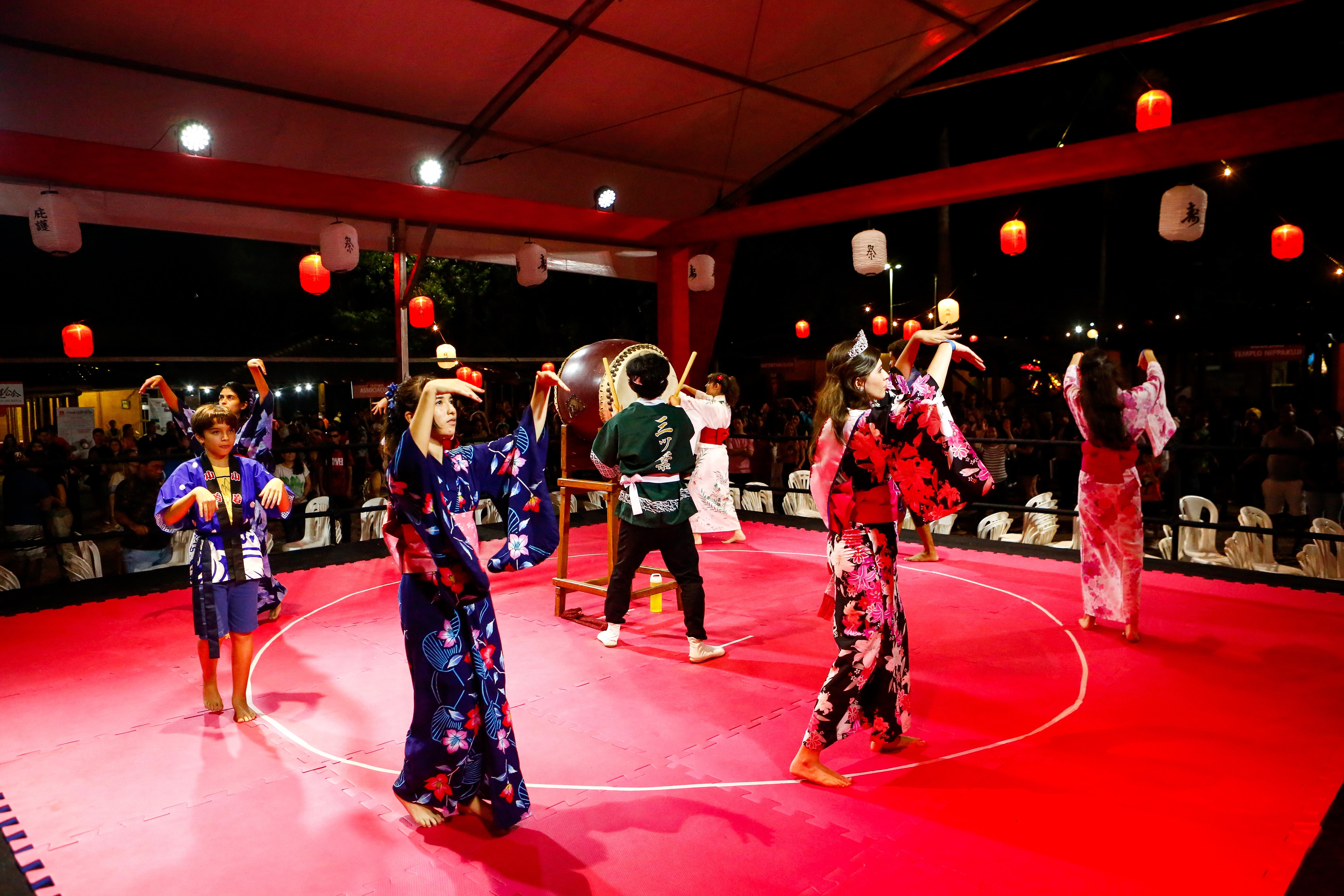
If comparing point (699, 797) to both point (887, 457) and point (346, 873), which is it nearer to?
point (346, 873)

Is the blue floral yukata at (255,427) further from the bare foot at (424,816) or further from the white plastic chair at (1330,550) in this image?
the white plastic chair at (1330,550)

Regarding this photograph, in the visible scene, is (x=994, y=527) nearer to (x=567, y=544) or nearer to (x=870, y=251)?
(x=870, y=251)

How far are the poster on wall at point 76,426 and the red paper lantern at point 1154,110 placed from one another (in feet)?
42.9

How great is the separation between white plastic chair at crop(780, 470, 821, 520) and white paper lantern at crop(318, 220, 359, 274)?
4.86 meters

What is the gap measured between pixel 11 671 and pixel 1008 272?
1647 cm

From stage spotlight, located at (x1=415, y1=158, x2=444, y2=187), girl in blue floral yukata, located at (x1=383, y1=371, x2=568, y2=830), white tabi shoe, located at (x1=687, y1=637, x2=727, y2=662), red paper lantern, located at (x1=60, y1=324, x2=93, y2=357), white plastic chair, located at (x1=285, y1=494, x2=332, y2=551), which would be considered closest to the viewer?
girl in blue floral yukata, located at (x1=383, y1=371, x2=568, y2=830)

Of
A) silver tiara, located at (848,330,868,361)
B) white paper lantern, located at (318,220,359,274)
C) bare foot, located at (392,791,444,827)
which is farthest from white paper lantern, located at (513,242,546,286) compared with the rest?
bare foot, located at (392,791,444,827)

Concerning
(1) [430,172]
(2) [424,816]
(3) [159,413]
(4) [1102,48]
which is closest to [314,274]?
(1) [430,172]

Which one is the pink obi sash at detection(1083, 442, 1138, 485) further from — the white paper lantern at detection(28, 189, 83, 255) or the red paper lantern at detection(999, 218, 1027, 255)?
the white paper lantern at detection(28, 189, 83, 255)

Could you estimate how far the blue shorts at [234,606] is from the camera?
12.1 feet

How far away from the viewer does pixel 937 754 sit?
3168 millimetres

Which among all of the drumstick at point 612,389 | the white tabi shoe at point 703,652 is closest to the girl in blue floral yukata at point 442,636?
the white tabi shoe at point 703,652

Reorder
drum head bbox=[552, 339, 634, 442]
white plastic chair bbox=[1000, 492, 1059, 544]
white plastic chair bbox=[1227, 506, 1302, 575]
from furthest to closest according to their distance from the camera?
white plastic chair bbox=[1000, 492, 1059, 544] < white plastic chair bbox=[1227, 506, 1302, 575] < drum head bbox=[552, 339, 634, 442]

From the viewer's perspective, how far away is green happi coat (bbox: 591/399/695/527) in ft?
14.4
